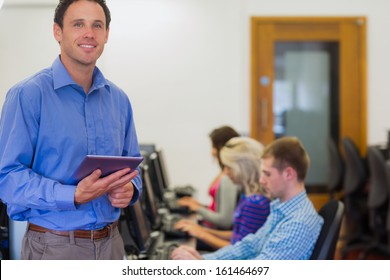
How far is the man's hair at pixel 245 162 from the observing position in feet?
10.5

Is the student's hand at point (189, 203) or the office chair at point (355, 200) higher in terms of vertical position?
the student's hand at point (189, 203)

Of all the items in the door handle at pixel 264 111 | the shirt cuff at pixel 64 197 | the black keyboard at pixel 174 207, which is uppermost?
the door handle at pixel 264 111

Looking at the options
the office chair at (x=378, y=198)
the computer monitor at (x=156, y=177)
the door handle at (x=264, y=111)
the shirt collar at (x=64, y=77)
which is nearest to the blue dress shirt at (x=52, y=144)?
the shirt collar at (x=64, y=77)

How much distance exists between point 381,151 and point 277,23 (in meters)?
2.79

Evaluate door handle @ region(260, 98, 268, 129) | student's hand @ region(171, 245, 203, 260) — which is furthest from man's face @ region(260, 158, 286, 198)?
student's hand @ region(171, 245, 203, 260)

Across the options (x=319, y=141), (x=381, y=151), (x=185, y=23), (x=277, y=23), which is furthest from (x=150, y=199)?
(x=381, y=151)

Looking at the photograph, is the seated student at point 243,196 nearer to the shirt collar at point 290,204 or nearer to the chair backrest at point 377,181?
the shirt collar at point 290,204

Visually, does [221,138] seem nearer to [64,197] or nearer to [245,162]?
[245,162]

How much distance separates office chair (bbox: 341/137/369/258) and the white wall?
10.2ft

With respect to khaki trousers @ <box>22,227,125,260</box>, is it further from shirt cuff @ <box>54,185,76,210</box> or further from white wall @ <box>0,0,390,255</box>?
white wall @ <box>0,0,390,255</box>

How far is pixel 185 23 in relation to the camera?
82.2 inches

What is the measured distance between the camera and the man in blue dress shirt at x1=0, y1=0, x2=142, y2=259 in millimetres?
1684

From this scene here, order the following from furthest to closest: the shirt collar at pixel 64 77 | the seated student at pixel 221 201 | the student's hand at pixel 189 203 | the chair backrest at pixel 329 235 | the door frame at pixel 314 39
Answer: the student's hand at pixel 189 203 → the seated student at pixel 221 201 → the door frame at pixel 314 39 → the chair backrest at pixel 329 235 → the shirt collar at pixel 64 77

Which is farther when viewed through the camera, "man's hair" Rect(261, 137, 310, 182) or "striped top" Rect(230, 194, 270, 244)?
"striped top" Rect(230, 194, 270, 244)
